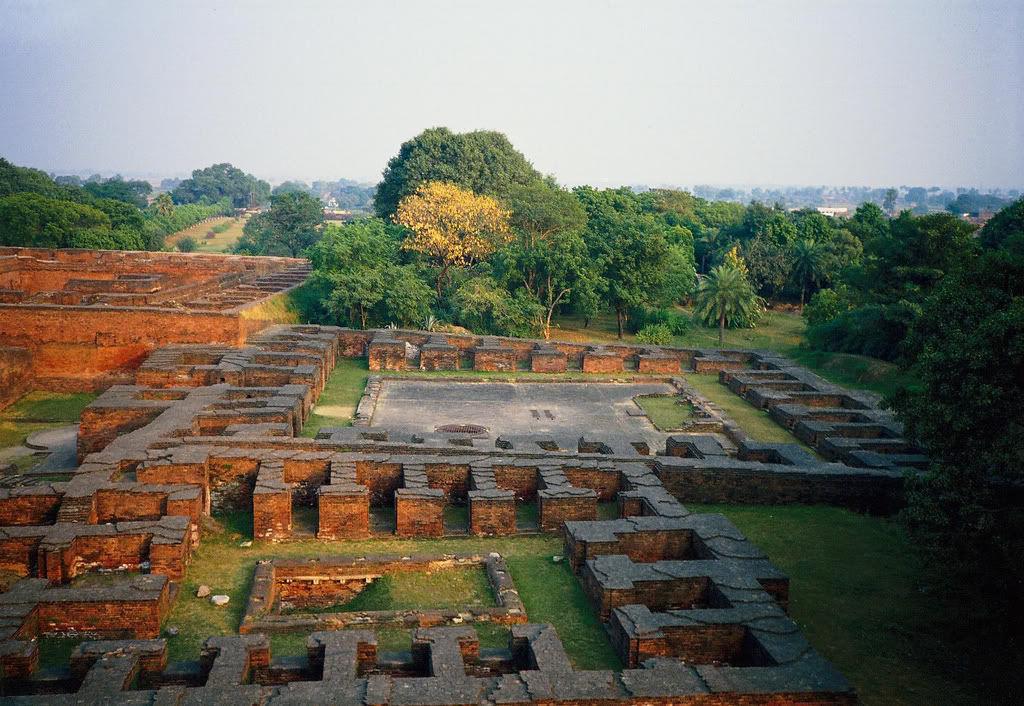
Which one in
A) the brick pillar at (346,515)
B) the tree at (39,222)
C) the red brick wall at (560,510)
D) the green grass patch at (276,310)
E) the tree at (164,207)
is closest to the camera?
the brick pillar at (346,515)

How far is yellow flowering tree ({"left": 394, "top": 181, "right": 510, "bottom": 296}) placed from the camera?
3020cm

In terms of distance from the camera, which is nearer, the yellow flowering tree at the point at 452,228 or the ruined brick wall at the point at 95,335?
the ruined brick wall at the point at 95,335

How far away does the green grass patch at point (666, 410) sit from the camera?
631 inches

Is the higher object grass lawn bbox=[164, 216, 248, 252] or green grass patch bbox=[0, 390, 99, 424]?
grass lawn bbox=[164, 216, 248, 252]

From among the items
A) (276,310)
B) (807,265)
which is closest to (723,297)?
(807,265)

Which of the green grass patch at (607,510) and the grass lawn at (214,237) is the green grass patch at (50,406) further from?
the grass lawn at (214,237)

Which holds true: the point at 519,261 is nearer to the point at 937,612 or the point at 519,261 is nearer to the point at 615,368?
the point at 615,368


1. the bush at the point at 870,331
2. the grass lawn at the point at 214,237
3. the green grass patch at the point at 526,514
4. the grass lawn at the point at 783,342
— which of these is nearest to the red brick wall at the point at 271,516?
the green grass patch at the point at 526,514

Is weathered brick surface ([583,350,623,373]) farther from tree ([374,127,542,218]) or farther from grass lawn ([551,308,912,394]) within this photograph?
tree ([374,127,542,218])

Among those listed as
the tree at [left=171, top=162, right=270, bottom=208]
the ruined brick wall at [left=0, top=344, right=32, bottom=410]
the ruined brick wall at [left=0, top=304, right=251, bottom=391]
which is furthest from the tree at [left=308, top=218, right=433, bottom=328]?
the tree at [left=171, top=162, right=270, bottom=208]

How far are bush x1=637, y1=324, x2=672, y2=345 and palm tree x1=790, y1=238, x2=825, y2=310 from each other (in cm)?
1145

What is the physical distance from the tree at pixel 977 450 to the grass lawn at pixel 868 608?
68 centimetres

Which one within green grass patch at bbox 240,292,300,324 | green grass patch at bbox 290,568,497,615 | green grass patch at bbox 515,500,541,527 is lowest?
green grass patch at bbox 290,568,497,615

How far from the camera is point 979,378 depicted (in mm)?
8102
